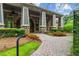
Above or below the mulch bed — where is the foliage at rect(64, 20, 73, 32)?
above

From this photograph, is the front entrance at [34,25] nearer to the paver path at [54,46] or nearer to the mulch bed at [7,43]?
the paver path at [54,46]

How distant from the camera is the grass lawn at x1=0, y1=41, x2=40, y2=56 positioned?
3.37 m

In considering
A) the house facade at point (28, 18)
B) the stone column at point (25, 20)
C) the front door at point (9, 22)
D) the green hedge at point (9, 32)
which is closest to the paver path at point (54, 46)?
the house facade at point (28, 18)

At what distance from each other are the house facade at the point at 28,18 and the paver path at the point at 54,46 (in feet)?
0.56

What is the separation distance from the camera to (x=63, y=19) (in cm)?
348

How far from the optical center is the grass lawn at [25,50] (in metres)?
3.37

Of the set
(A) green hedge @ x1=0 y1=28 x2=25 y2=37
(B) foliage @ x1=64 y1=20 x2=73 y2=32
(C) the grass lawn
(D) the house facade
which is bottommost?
(C) the grass lawn

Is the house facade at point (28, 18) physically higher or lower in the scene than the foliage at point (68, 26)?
higher

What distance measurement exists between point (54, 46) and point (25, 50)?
0.43 meters

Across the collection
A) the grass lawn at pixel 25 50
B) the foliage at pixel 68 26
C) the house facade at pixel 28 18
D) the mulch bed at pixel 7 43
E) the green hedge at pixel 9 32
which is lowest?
the grass lawn at pixel 25 50

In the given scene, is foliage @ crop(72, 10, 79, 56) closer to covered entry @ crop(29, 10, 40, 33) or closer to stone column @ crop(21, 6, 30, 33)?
covered entry @ crop(29, 10, 40, 33)

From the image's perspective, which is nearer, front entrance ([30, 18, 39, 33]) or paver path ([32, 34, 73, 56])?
paver path ([32, 34, 73, 56])

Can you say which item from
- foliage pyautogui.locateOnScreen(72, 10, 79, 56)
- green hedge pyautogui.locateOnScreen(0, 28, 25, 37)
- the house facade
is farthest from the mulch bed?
foliage pyautogui.locateOnScreen(72, 10, 79, 56)

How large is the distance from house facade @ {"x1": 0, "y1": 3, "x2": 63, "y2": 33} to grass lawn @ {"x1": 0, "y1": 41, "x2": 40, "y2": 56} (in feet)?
0.67
